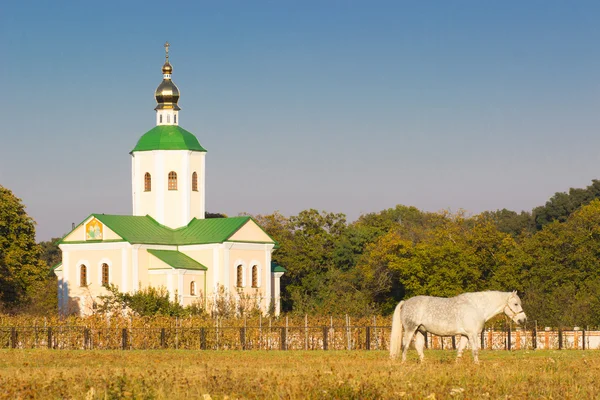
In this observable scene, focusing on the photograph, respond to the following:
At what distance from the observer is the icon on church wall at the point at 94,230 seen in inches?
3136

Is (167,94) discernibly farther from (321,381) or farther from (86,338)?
(321,381)

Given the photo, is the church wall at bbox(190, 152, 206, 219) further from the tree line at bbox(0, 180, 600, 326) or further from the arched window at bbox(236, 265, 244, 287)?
the tree line at bbox(0, 180, 600, 326)

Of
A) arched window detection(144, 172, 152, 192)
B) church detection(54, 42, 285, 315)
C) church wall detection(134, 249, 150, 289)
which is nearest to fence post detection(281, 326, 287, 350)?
church detection(54, 42, 285, 315)

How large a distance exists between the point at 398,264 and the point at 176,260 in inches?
565

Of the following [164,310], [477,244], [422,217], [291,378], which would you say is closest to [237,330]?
[164,310]

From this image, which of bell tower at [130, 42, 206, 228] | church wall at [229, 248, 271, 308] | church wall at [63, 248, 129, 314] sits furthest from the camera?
bell tower at [130, 42, 206, 228]

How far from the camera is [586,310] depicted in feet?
199

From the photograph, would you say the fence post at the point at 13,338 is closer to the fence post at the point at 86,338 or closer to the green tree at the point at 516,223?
the fence post at the point at 86,338

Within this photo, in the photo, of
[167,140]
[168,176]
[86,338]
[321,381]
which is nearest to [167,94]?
[167,140]

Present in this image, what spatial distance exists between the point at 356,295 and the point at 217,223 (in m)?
10.7

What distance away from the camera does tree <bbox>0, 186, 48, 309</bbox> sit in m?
67.4

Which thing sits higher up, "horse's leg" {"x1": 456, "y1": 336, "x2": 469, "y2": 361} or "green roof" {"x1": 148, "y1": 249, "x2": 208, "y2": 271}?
"green roof" {"x1": 148, "y1": 249, "x2": 208, "y2": 271}

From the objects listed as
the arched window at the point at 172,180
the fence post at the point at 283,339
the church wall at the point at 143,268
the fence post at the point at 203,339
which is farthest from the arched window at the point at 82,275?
the fence post at the point at 283,339

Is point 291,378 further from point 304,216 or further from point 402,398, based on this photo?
point 304,216
